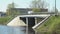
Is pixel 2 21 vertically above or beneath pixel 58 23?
beneath

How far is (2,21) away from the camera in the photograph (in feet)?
302

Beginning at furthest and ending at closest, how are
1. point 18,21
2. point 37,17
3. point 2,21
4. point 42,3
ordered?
point 42,3 → point 2,21 → point 18,21 → point 37,17

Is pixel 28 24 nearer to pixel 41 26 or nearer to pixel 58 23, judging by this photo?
pixel 41 26

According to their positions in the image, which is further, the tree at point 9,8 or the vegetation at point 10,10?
the tree at point 9,8

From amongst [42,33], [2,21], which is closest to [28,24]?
[2,21]

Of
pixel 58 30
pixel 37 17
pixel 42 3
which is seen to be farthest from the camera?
pixel 42 3

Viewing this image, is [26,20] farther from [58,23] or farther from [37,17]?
[58,23]

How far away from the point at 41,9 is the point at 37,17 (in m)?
38.1

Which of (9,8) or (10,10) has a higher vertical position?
(9,8)

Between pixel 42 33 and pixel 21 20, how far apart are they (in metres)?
33.5

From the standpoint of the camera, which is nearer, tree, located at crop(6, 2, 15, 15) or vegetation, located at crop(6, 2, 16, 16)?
vegetation, located at crop(6, 2, 16, 16)

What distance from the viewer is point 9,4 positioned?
11238cm

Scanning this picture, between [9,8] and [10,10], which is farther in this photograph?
[9,8]

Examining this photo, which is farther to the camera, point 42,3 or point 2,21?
point 42,3
